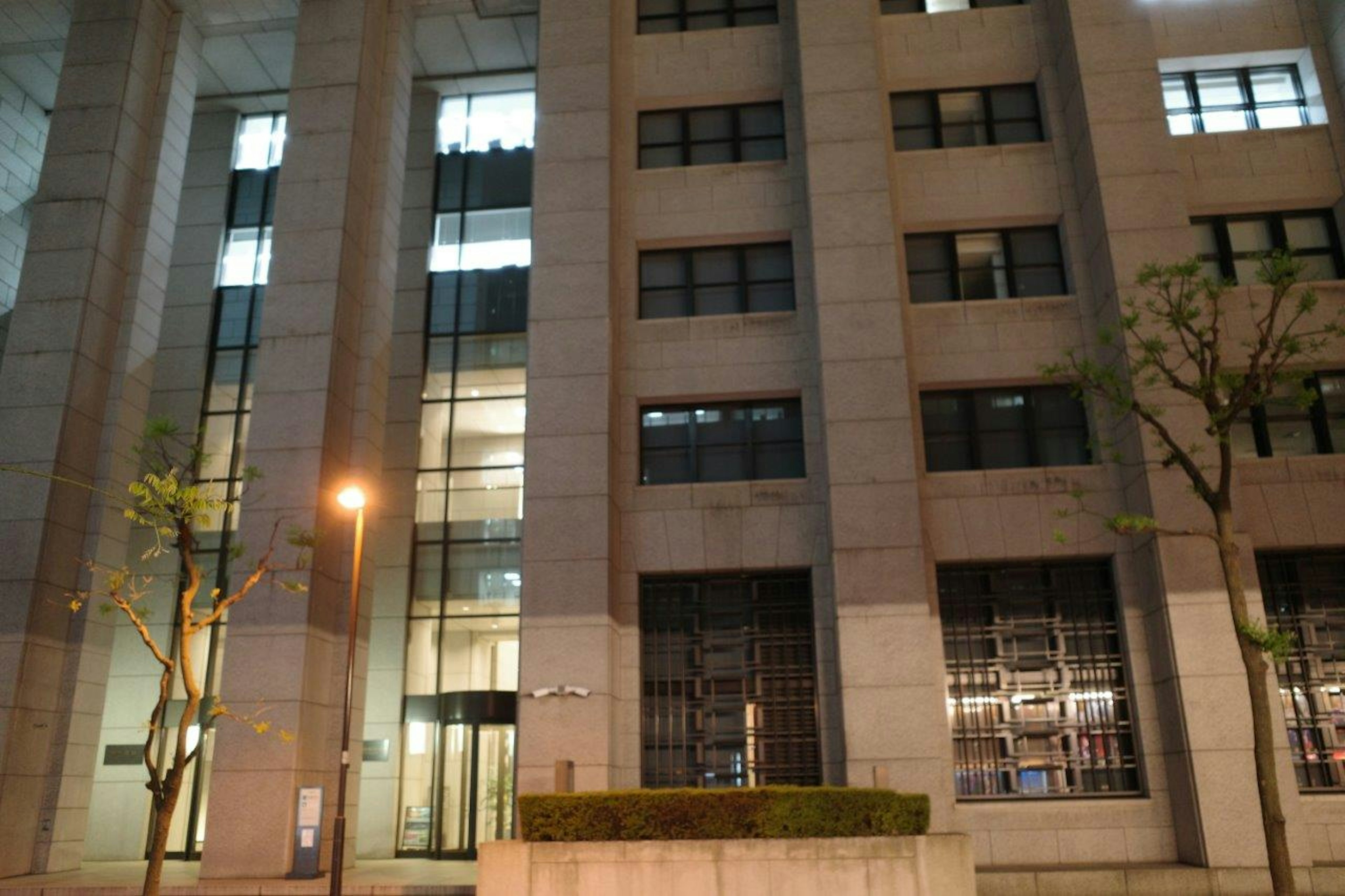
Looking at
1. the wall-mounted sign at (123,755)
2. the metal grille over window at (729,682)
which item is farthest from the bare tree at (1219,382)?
the wall-mounted sign at (123,755)

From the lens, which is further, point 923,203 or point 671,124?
point 671,124

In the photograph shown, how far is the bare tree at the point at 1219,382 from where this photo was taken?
50.7 ft

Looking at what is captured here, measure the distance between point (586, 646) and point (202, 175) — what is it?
20.5 meters

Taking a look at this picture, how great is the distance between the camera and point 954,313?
79.8 feet

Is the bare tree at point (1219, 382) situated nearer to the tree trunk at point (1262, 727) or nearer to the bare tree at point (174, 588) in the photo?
the tree trunk at point (1262, 727)

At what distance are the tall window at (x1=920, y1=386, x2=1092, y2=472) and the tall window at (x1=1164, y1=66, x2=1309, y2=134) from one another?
305 inches

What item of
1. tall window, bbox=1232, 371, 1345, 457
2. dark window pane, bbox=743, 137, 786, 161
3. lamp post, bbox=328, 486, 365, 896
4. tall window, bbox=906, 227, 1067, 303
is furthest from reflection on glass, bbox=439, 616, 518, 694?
tall window, bbox=1232, 371, 1345, 457

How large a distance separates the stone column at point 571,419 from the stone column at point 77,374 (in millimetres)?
10313

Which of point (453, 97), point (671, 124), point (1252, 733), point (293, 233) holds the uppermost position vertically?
point (453, 97)

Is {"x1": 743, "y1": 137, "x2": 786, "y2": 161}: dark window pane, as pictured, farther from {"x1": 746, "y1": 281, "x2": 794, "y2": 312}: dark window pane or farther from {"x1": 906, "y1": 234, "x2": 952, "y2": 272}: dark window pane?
{"x1": 906, "y1": 234, "x2": 952, "y2": 272}: dark window pane

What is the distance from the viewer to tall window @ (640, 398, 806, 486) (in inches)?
960

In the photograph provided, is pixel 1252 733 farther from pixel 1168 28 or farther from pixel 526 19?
pixel 526 19

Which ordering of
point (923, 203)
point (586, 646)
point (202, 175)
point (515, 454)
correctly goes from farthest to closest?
point (202, 175) → point (515, 454) → point (923, 203) → point (586, 646)

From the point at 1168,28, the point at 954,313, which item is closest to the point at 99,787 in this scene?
the point at 954,313
